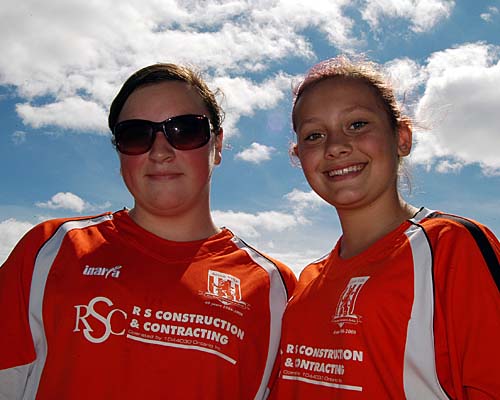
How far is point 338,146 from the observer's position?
13.4 feet

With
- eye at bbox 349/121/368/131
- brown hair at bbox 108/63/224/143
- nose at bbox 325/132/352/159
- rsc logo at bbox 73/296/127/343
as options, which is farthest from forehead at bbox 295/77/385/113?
rsc logo at bbox 73/296/127/343

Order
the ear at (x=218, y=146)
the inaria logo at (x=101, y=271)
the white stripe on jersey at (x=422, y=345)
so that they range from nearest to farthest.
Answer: the white stripe on jersey at (x=422, y=345)
the inaria logo at (x=101, y=271)
the ear at (x=218, y=146)

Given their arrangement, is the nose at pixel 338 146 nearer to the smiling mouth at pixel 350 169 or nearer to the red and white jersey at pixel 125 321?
the smiling mouth at pixel 350 169

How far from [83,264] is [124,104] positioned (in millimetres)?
1415

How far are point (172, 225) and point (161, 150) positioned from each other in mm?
636

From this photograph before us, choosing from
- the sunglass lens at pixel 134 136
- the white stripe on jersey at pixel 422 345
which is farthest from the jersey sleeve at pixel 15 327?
the white stripe on jersey at pixel 422 345

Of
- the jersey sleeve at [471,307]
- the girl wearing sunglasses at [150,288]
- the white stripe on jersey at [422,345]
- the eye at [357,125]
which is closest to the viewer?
the jersey sleeve at [471,307]

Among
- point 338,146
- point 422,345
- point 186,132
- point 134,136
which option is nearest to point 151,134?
point 134,136

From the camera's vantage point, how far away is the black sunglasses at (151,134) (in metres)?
4.39

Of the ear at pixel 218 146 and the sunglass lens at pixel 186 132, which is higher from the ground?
the ear at pixel 218 146

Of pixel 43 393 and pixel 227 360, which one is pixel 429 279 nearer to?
pixel 227 360

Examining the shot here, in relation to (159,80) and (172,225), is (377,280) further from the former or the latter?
(159,80)

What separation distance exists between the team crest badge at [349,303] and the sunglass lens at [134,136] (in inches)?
75.9

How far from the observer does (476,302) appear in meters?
3.10
